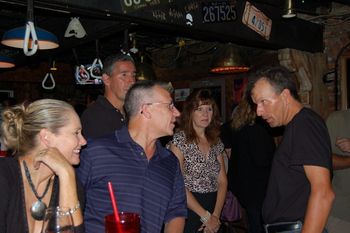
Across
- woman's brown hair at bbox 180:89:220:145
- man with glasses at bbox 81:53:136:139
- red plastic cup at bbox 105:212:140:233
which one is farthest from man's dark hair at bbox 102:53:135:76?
red plastic cup at bbox 105:212:140:233

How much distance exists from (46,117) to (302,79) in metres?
4.13

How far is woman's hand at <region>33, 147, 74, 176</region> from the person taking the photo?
1688 mm

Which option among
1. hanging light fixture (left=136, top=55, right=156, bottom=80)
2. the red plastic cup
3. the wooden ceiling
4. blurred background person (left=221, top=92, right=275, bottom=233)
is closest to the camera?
the red plastic cup

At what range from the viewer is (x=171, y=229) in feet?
7.22

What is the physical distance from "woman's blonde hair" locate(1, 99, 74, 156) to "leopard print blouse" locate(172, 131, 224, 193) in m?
1.82

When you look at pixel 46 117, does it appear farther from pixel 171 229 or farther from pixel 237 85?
pixel 237 85

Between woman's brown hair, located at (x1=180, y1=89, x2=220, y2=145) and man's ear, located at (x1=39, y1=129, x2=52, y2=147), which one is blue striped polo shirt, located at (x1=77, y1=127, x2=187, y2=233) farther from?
woman's brown hair, located at (x1=180, y1=89, x2=220, y2=145)

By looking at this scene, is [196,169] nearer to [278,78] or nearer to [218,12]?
[278,78]

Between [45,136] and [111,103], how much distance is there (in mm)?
1368

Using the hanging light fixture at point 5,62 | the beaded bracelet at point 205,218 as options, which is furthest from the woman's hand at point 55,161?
the hanging light fixture at point 5,62

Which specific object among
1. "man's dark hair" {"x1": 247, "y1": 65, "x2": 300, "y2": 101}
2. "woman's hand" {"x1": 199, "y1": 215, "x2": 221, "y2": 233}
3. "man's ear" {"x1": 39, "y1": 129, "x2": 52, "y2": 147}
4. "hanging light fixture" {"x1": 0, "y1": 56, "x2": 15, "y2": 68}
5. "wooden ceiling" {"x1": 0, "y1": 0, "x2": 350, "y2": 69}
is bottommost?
"woman's hand" {"x1": 199, "y1": 215, "x2": 221, "y2": 233}

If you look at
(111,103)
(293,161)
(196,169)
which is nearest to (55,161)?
(293,161)

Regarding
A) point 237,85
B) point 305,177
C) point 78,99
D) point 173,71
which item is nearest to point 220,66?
point 237,85

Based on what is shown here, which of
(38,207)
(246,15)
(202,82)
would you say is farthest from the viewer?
(202,82)
